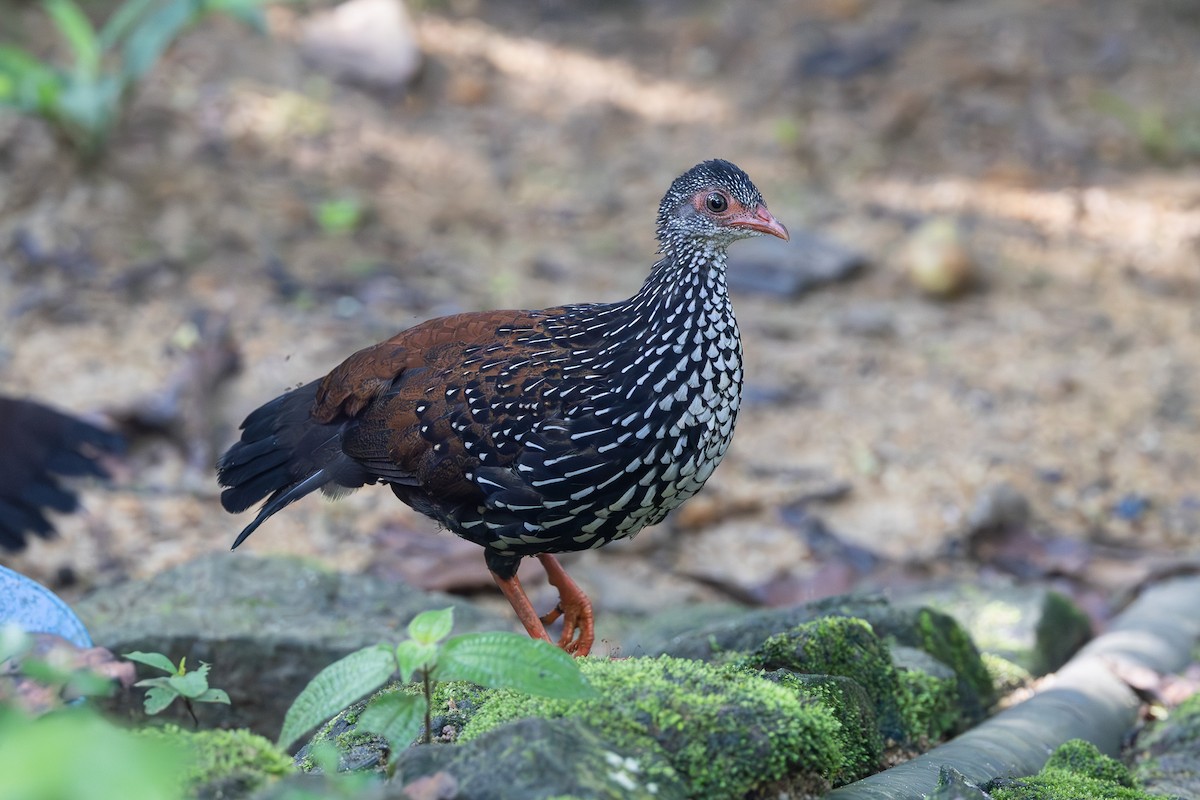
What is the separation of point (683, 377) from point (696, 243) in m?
0.52

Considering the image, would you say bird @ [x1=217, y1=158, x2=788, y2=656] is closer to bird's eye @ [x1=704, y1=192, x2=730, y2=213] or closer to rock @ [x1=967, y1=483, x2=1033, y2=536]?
bird's eye @ [x1=704, y1=192, x2=730, y2=213]

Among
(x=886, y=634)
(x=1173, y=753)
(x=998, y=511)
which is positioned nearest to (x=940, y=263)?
(x=998, y=511)

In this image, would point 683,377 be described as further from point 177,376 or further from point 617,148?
point 617,148

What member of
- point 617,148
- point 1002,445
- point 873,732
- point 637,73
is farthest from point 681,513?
point 637,73

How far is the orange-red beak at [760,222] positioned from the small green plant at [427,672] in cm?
203

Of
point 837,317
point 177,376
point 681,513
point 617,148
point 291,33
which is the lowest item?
point 681,513

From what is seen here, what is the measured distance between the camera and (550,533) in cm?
412

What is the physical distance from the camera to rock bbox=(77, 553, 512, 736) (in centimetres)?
466

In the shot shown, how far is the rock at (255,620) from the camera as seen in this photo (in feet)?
15.3

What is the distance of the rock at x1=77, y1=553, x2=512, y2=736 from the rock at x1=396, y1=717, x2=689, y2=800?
2106 millimetres

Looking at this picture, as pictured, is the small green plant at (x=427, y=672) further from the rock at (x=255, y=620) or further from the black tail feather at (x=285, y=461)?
the rock at (x=255, y=620)

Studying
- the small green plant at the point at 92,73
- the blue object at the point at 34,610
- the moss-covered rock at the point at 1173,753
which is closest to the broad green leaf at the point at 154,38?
the small green plant at the point at 92,73

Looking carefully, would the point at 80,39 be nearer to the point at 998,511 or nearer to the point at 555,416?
the point at 555,416

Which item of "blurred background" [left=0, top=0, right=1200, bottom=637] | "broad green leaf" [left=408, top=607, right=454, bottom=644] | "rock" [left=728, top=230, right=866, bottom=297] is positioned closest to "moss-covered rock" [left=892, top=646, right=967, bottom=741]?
"broad green leaf" [left=408, top=607, right=454, bottom=644]
